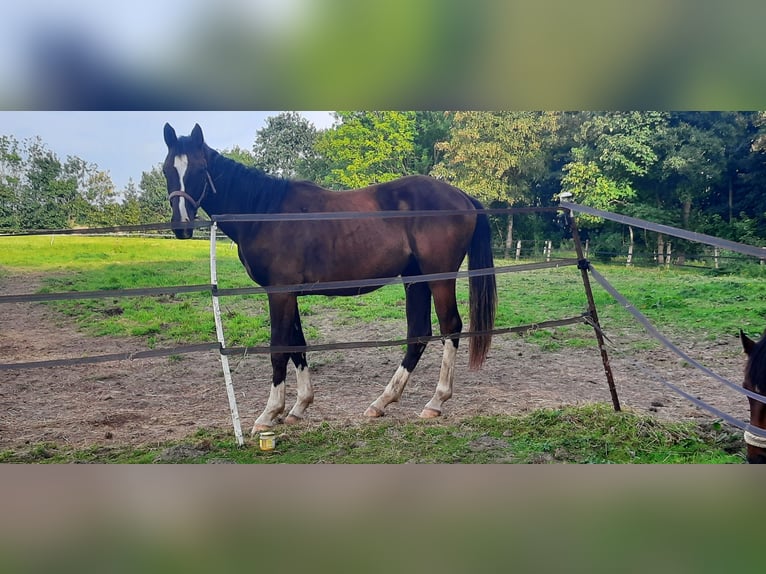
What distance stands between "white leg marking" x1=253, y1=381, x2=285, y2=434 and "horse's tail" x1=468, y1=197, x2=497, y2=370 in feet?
4.01

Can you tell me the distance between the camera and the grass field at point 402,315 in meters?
3.11

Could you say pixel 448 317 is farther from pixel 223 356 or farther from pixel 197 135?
pixel 197 135

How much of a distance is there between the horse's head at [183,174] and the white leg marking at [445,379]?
69.1 inches

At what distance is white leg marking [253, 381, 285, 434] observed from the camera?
10.6ft

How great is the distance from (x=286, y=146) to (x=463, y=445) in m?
2.16

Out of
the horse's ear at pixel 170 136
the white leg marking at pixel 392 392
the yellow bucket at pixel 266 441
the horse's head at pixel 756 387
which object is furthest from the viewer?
the white leg marking at pixel 392 392

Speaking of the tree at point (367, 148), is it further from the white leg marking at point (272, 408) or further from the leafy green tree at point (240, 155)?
the white leg marking at point (272, 408)

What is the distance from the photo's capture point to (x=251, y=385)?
3354 mm

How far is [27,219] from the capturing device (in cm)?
332

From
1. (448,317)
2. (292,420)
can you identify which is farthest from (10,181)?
(448,317)

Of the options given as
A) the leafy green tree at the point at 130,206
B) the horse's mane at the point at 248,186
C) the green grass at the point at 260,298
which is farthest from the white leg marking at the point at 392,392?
the leafy green tree at the point at 130,206

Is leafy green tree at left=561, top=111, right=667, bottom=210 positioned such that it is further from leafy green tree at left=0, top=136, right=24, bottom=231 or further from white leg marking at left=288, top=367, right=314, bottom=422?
leafy green tree at left=0, top=136, right=24, bottom=231
